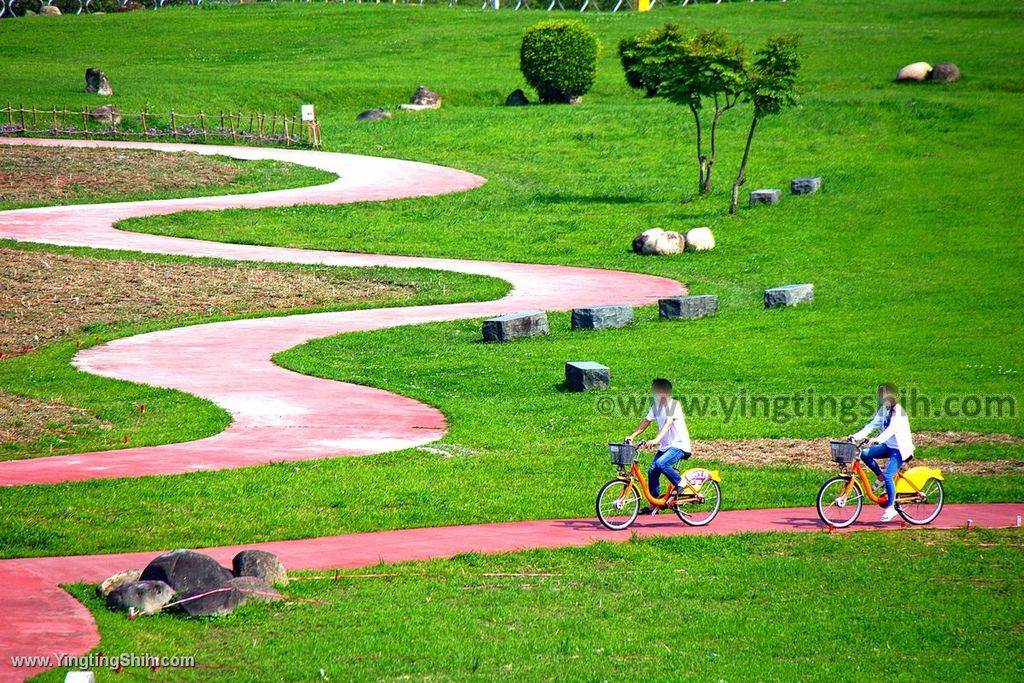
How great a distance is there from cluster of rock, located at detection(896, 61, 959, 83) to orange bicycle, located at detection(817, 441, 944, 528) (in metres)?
53.2

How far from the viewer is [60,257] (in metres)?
35.2

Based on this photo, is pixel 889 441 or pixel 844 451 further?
pixel 889 441

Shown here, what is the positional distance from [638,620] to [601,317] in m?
16.4

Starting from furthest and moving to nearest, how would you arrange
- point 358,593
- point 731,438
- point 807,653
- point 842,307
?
point 842,307 → point 731,438 → point 358,593 → point 807,653

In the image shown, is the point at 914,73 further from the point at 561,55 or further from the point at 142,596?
the point at 142,596

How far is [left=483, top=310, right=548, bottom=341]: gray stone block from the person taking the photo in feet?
89.2

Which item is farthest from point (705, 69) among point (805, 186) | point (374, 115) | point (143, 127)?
point (143, 127)

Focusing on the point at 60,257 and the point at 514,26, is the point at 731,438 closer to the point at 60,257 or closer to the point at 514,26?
the point at 60,257

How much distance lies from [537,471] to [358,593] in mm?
5582

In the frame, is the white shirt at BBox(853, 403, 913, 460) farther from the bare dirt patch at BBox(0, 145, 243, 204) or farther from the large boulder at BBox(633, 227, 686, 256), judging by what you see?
the bare dirt patch at BBox(0, 145, 243, 204)

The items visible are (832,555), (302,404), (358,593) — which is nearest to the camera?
(358,593)

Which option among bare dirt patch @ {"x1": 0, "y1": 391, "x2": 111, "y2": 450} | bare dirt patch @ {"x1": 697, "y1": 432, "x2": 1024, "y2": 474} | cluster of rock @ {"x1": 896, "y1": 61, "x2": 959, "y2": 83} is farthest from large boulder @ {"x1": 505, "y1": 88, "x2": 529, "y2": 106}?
bare dirt patch @ {"x1": 697, "y1": 432, "x2": 1024, "y2": 474}

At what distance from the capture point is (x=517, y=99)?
66062 mm

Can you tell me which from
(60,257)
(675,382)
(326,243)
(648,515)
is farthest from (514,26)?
(648,515)
